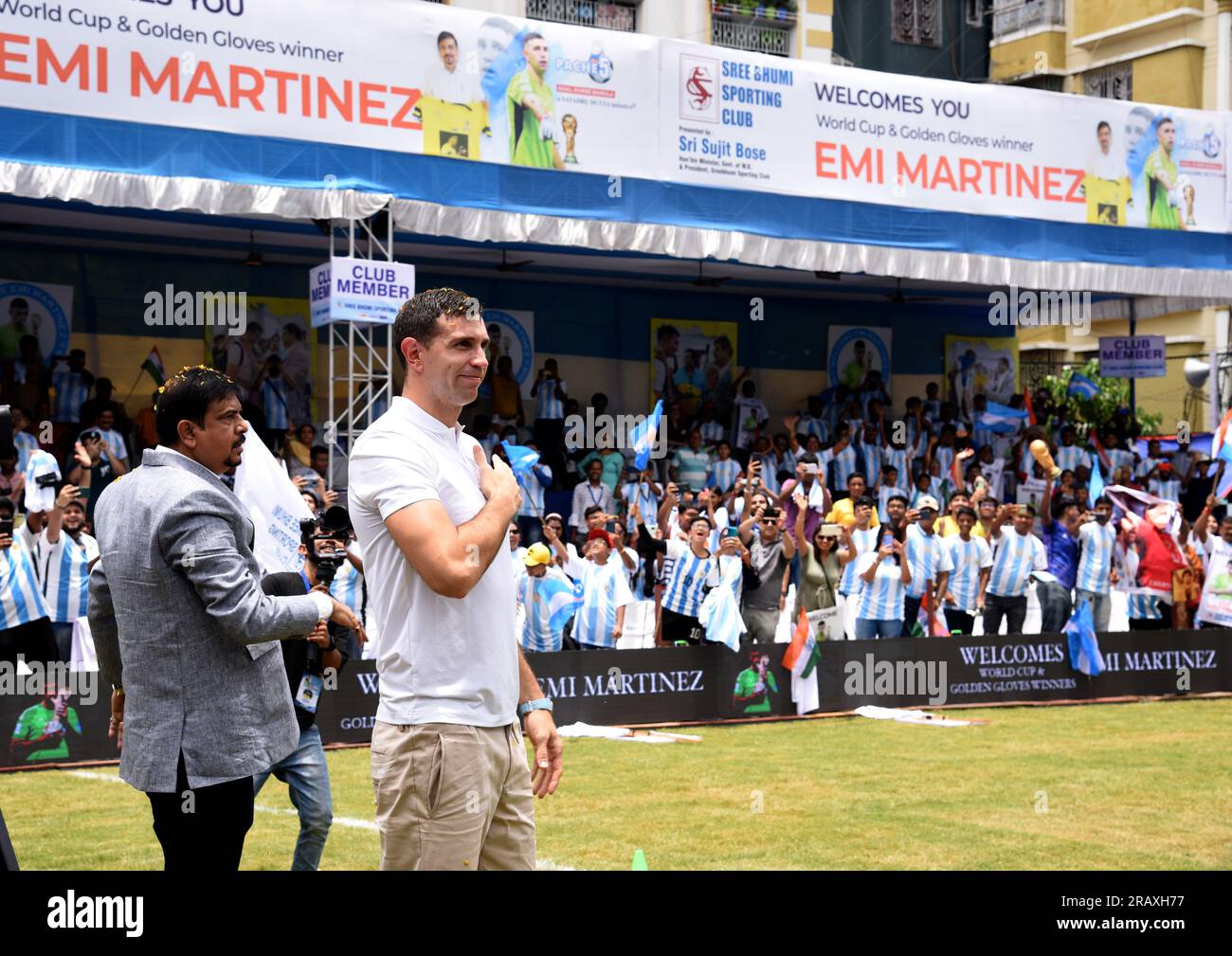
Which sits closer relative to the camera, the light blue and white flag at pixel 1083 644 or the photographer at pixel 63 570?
the photographer at pixel 63 570

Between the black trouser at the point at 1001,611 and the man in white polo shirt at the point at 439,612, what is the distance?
47.1 feet

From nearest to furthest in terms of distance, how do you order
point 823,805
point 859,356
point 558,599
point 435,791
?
point 435,791 < point 823,805 < point 558,599 < point 859,356

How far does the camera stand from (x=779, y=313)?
86.0 feet

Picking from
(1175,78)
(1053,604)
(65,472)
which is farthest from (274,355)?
(1175,78)

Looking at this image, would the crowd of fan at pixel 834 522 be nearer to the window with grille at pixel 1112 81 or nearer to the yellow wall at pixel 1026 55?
the window with grille at pixel 1112 81

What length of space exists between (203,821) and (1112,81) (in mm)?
42588

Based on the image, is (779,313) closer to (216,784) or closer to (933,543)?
(933,543)

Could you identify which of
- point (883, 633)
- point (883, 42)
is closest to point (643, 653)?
point (883, 633)

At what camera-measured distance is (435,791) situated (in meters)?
3.96

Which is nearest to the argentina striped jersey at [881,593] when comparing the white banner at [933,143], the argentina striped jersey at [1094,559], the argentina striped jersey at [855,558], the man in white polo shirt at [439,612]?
the argentina striped jersey at [855,558]

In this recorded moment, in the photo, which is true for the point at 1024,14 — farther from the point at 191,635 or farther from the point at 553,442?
the point at 191,635

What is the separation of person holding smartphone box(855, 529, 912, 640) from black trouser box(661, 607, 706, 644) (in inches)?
74.1

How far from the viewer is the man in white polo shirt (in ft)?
12.8

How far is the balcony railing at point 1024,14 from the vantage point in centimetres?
4350
